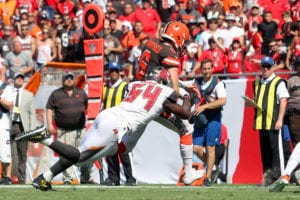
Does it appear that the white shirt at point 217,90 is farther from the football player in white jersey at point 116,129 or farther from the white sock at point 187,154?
the football player in white jersey at point 116,129

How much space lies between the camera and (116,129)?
10.8 m

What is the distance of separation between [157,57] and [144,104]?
1.61m

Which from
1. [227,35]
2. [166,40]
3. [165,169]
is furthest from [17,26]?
[166,40]

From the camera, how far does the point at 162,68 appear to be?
40.7 ft

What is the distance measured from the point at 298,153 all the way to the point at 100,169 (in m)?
5.66

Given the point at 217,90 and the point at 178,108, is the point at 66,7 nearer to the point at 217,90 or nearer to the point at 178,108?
the point at 217,90

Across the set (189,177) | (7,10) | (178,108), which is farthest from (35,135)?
(7,10)

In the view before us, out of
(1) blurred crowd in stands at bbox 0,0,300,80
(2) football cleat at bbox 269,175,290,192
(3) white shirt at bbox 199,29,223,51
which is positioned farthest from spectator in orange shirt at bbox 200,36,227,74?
(2) football cleat at bbox 269,175,290,192

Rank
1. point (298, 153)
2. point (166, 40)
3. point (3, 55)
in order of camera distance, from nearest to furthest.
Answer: point (298, 153), point (166, 40), point (3, 55)

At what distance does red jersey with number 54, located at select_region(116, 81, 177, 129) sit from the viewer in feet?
36.0

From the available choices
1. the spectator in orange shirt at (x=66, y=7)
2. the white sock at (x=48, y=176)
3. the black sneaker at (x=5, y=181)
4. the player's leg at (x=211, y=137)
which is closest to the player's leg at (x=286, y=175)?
the white sock at (x=48, y=176)

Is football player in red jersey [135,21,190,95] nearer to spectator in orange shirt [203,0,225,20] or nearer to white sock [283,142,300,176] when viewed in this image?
white sock [283,142,300,176]

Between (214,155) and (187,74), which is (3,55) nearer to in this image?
(187,74)

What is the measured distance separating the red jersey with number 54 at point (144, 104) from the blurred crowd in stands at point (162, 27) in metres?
6.23
